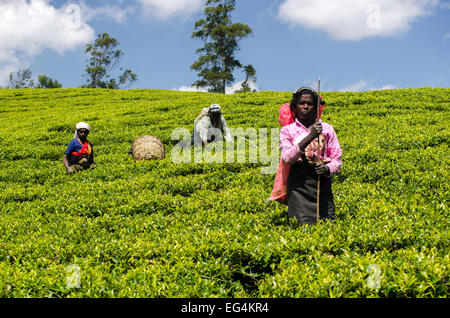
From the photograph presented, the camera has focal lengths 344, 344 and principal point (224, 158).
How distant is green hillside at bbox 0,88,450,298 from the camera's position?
145 inches

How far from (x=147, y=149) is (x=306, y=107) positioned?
8.65 m

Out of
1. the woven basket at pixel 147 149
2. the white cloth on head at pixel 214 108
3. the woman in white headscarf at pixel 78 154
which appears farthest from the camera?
the white cloth on head at pixel 214 108

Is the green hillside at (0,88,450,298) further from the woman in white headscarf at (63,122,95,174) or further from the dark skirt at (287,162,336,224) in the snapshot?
the woman in white headscarf at (63,122,95,174)

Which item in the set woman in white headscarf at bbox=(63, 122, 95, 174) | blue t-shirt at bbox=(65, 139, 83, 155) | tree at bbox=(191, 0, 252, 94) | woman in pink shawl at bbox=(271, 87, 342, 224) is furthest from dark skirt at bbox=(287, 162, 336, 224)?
tree at bbox=(191, 0, 252, 94)

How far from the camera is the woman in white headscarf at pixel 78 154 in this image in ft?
37.8

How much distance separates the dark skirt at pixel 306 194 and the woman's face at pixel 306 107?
2.36 feet

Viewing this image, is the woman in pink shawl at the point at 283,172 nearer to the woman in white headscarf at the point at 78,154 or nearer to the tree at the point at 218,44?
the woman in white headscarf at the point at 78,154

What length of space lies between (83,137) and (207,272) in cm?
893

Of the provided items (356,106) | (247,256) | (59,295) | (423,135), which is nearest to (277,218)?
(247,256)

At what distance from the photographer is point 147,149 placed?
12.7m

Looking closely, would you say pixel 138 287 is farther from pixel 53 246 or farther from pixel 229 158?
pixel 229 158

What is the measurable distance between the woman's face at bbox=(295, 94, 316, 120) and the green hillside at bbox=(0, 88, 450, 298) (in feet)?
5.41

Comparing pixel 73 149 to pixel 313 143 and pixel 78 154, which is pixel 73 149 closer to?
pixel 78 154

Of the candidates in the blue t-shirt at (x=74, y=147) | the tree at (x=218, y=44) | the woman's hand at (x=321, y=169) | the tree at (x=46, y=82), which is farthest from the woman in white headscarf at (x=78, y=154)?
the tree at (x=46, y=82)
